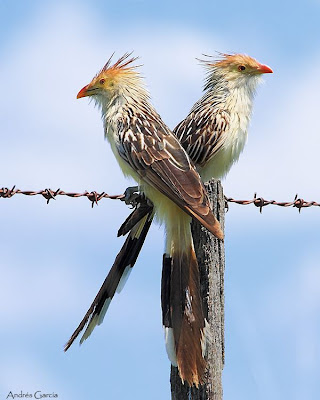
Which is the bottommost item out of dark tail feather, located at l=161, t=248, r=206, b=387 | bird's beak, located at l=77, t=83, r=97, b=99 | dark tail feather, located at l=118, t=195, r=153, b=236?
dark tail feather, located at l=161, t=248, r=206, b=387

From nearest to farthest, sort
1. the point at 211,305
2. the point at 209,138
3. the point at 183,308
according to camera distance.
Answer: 1. the point at 211,305
2. the point at 183,308
3. the point at 209,138

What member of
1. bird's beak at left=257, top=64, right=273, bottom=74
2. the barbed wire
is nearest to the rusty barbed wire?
the barbed wire

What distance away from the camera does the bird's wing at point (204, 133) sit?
7.05 metres

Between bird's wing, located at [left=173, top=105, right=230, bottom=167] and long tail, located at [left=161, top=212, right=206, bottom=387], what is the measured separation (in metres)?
1.83

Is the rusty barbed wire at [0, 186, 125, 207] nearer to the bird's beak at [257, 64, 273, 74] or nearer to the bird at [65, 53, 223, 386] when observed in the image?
the bird at [65, 53, 223, 386]

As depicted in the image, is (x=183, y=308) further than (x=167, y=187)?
No

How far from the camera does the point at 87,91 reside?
7145 millimetres

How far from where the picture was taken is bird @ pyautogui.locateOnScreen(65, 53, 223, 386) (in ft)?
15.6

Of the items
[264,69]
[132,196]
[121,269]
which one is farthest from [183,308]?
[264,69]

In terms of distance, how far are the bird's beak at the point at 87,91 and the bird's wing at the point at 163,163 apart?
0.72 metres

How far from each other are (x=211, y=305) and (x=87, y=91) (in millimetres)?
2920

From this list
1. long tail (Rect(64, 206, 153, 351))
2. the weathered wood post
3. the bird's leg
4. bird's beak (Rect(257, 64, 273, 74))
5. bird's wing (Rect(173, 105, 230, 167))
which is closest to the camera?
the weathered wood post

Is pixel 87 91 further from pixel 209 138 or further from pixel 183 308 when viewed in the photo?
pixel 183 308

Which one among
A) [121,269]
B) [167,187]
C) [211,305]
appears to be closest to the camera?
[211,305]
